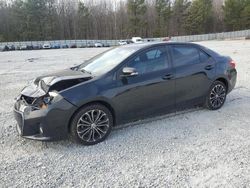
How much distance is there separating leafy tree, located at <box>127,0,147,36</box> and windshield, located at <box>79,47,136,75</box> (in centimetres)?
5838

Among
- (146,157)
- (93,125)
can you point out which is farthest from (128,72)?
(146,157)

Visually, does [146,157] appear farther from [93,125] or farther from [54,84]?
[54,84]

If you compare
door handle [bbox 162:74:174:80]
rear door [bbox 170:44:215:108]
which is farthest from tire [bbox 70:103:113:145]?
rear door [bbox 170:44:215:108]

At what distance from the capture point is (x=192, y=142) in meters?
3.75

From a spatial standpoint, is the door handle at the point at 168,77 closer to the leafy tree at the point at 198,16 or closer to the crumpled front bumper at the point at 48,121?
the crumpled front bumper at the point at 48,121

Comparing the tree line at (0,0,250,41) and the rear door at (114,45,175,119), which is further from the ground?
the tree line at (0,0,250,41)

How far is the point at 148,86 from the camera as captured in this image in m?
4.14

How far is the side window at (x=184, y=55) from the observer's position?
14.8 ft

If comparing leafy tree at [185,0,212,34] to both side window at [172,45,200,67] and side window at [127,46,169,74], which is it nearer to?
side window at [172,45,200,67]

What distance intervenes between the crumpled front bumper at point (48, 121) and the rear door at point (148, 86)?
81 centimetres

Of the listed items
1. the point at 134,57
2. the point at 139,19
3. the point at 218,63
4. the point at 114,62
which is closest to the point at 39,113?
the point at 114,62

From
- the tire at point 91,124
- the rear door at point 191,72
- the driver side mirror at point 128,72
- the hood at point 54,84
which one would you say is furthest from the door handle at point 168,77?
the hood at point 54,84

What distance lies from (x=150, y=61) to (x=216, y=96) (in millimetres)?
1744

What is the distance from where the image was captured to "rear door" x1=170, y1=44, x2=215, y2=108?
450 centimetres
